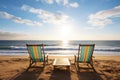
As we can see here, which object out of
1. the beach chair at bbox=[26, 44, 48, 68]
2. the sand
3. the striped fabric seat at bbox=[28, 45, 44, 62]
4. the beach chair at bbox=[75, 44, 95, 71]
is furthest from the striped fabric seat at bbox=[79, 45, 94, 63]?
the striped fabric seat at bbox=[28, 45, 44, 62]

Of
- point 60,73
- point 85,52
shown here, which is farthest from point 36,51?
point 85,52

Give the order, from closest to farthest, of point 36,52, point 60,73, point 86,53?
1. point 60,73
2. point 86,53
3. point 36,52

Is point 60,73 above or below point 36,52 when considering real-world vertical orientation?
below

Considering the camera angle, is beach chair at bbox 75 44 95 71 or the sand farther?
beach chair at bbox 75 44 95 71

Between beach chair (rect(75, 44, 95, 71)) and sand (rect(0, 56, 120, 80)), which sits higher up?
beach chair (rect(75, 44, 95, 71))

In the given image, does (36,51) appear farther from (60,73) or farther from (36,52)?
(60,73)

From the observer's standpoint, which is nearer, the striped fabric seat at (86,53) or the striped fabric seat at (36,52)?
the striped fabric seat at (86,53)

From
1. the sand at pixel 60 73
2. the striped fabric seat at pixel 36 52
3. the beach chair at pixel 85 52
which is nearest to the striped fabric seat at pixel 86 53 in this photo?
the beach chair at pixel 85 52

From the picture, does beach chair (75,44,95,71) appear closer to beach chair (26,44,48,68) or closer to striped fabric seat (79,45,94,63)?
striped fabric seat (79,45,94,63)

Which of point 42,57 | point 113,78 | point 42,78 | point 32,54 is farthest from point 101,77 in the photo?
point 32,54

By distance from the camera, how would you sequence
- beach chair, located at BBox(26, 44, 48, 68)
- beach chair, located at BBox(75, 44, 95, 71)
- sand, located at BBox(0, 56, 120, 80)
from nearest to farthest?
sand, located at BBox(0, 56, 120, 80) → beach chair, located at BBox(75, 44, 95, 71) → beach chair, located at BBox(26, 44, 48, 68)

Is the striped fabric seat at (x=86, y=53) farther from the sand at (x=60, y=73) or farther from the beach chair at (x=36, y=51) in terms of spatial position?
the beach chair at (x=36, y=51)

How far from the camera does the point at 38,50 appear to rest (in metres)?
6.02

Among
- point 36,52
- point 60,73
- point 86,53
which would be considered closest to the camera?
point 60,73
